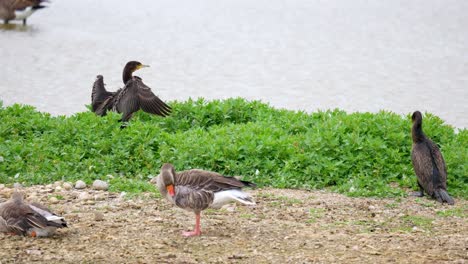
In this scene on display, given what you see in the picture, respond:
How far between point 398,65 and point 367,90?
68.6 inches

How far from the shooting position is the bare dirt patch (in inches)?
239

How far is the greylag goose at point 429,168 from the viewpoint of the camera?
8.02 metres

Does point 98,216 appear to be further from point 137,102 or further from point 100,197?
point 137,102

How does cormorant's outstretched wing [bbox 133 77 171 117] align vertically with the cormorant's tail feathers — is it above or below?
above

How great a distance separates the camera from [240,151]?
8.72m

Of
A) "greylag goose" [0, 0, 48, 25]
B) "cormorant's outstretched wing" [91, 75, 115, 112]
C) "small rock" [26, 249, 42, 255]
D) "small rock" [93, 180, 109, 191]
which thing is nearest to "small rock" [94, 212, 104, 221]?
"small rock" [26, 249, 42, 255]

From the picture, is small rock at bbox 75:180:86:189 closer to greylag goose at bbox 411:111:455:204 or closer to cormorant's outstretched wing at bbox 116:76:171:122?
cormorant's outstretched wing at bbox 116:76:171:122

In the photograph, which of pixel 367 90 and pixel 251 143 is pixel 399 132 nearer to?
pixel 251 143

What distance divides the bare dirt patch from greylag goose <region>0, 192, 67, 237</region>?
0.07m

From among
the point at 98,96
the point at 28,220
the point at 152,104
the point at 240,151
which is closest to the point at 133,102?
the point at 152,104

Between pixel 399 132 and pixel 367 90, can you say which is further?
pixel 367 90

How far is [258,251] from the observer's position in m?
6.23

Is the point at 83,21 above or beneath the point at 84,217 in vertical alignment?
above

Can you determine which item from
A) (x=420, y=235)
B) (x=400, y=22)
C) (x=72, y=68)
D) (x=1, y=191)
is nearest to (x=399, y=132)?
(x=420, y=235)
